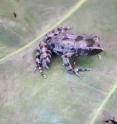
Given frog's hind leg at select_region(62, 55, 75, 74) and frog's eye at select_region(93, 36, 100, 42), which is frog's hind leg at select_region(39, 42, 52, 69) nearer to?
frog's hind leg at select_region(62, 55, 75, 74)

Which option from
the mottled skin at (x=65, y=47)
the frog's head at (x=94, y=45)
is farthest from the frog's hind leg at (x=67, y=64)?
the frog's head at (x=94, y=45)

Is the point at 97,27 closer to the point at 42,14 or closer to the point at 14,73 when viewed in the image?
the point at 42,14

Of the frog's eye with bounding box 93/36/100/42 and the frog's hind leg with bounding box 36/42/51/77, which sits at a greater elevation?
the frog's eye with bounding box 93/36/100/42

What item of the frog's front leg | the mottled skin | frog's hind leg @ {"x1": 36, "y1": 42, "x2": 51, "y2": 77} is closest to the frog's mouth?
the mottled skin

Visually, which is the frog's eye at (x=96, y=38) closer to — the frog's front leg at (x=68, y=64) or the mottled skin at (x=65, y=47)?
the mottled skin at (x=65, y=47)

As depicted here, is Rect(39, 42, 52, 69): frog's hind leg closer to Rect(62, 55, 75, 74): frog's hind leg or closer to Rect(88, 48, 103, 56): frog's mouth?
Rect(62, 55, 75, 74): frog's hind leg

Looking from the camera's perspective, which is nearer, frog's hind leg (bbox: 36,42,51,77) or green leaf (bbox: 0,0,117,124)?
green leaf (bbox: 0,0,117,124)

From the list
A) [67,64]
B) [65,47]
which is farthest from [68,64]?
[65,47]

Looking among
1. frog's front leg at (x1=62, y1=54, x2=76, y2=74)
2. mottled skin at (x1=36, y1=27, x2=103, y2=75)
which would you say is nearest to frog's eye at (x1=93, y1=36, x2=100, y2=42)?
mottled skin at (x1=36, y1=27, x2=103, y2=75)
